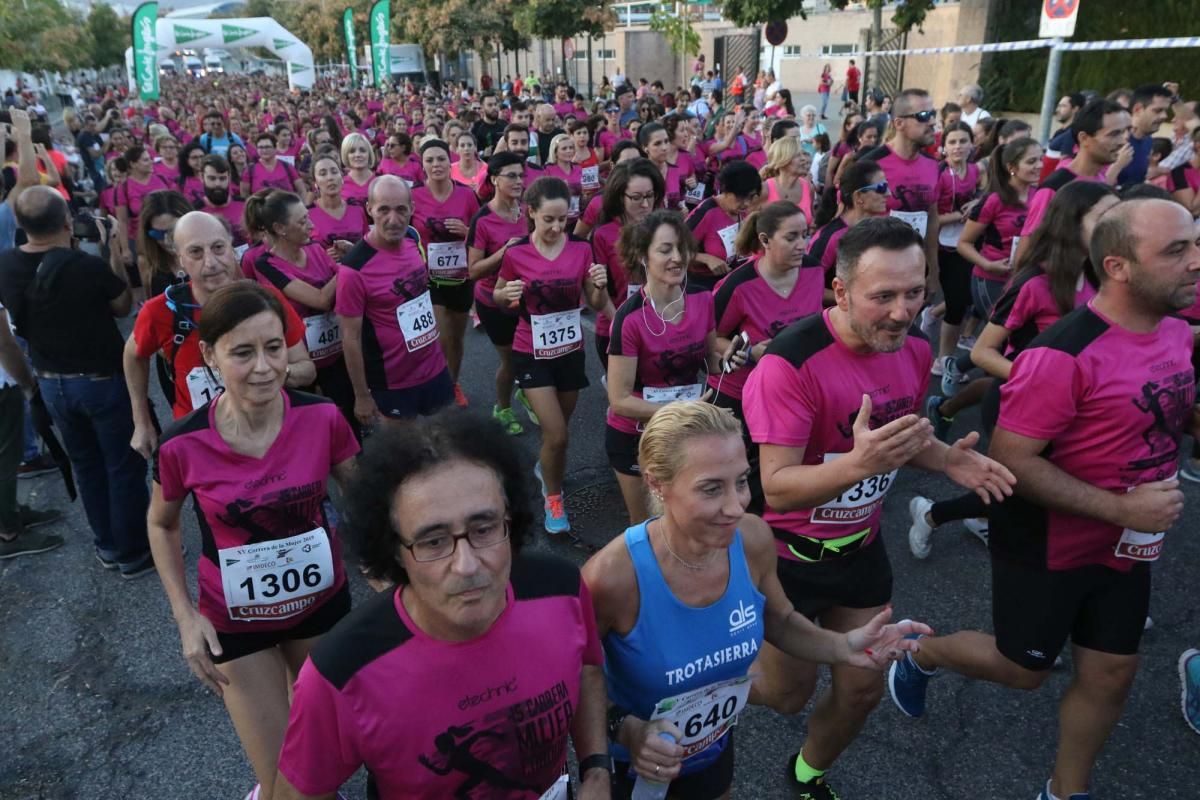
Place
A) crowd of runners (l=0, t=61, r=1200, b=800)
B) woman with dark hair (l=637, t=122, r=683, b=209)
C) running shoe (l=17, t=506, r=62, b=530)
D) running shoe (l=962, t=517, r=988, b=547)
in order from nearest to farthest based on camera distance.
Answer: crowd of runners (l=0, t=61, r=1200, b=800) < running shoe (l=962, t=517, r=988, b=547) < running shoe (l=17, t=506, r=62, b=530) < woman with dark hair (l=637, t=122, r=683, b=209)

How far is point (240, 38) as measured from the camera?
99.6 feet

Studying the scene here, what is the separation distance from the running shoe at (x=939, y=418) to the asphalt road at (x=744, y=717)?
113cm

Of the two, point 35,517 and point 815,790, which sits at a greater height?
point 815,790

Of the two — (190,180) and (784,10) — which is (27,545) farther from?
(784,10)

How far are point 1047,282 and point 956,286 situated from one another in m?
3.32

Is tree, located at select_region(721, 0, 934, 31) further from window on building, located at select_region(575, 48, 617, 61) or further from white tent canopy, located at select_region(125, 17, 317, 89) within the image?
window on building, located at select_region(575, 48, 617, 61)

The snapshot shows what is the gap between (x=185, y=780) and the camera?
125 inches

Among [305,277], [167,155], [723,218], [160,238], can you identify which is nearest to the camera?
[160,238]

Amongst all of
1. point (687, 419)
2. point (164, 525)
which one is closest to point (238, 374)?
point (164, 525)

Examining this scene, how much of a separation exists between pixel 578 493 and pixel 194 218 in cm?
279

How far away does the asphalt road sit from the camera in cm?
308

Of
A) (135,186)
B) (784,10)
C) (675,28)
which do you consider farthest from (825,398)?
(675,28)

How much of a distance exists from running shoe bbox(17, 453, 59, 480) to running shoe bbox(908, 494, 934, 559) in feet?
19.4

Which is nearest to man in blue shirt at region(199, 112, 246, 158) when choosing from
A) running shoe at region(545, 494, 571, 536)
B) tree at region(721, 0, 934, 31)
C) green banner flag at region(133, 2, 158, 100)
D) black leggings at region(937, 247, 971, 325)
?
running shoe at region(545, 494, 571, 536)
